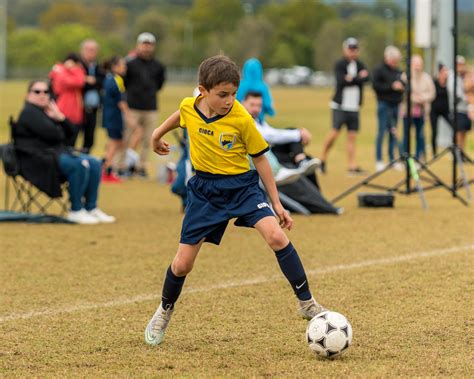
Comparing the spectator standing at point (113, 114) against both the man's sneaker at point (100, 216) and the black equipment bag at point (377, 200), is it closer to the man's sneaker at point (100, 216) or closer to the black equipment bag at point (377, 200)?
the man's sneaker at point (100, 216)

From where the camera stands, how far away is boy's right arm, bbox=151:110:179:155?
257 inches

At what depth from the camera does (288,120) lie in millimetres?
37781

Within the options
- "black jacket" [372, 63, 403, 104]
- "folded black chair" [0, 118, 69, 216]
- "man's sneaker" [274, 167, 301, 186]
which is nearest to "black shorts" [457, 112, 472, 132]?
"black jacket" [372, 63, 403, 104]

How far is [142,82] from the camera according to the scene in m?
17.2

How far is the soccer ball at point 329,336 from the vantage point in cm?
602

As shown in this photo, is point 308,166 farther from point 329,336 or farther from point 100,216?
point 329,336

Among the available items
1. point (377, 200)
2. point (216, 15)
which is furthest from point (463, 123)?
point (216, 15)

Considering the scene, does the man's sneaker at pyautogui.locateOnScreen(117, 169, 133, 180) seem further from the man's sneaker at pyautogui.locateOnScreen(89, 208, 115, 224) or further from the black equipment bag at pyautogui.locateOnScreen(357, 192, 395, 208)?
the black equipment bag at pyautogui.locateOnScreen(357, 192, 395, 208)

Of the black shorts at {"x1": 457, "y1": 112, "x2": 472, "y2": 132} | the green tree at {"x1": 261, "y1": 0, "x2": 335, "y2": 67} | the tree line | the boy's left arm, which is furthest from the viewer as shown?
the green tree at {"x1": 261, "y1": 0, "x2": 335, "y2": 67}

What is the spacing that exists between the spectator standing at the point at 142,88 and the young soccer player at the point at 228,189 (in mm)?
10768

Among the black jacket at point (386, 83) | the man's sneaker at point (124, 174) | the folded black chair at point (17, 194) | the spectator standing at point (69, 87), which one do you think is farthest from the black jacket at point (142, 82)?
the black jacket at point (386, 83)

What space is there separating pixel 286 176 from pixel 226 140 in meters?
6.20

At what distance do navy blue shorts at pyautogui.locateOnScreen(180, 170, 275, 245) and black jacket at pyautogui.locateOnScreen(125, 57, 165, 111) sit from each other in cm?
1094

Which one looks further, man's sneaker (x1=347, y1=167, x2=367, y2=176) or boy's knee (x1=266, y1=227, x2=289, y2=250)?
man's sneaker (x1=347, y1=167, x2=367, y2=176)
